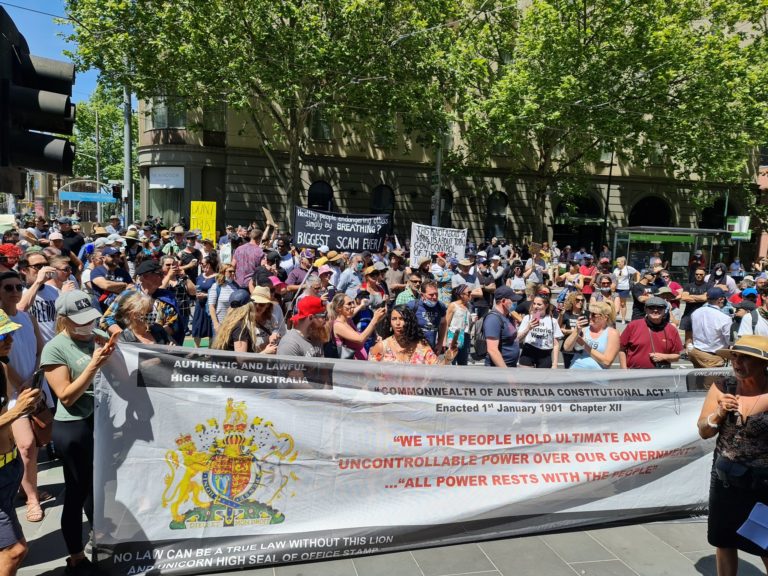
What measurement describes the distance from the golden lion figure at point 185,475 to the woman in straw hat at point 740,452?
3133 mm

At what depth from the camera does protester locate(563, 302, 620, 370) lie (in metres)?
6.26

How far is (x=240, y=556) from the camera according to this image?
4.00 metres

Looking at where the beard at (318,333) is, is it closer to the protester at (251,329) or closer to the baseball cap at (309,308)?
the baseball cap at (309,308)

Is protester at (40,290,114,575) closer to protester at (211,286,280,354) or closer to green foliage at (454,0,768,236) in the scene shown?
protester at (211,286,280,354)

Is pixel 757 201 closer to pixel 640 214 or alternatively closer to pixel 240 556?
pixel 640 214

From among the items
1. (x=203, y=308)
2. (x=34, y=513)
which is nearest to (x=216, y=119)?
(x=203, y=308)

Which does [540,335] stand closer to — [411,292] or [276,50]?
[411,292]

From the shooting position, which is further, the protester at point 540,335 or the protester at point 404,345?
the protester at point 540,335

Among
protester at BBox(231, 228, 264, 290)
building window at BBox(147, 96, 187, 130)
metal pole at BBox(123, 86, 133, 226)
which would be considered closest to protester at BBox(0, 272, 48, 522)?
protester at BBox(231, 228, 264, 290)

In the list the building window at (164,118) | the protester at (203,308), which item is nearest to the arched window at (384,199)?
the building window at (164,118)

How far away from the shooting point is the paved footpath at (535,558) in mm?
4090

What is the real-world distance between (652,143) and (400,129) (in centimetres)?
1173

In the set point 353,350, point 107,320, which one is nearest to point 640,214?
point 353,350

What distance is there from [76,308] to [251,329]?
1.64 meters
